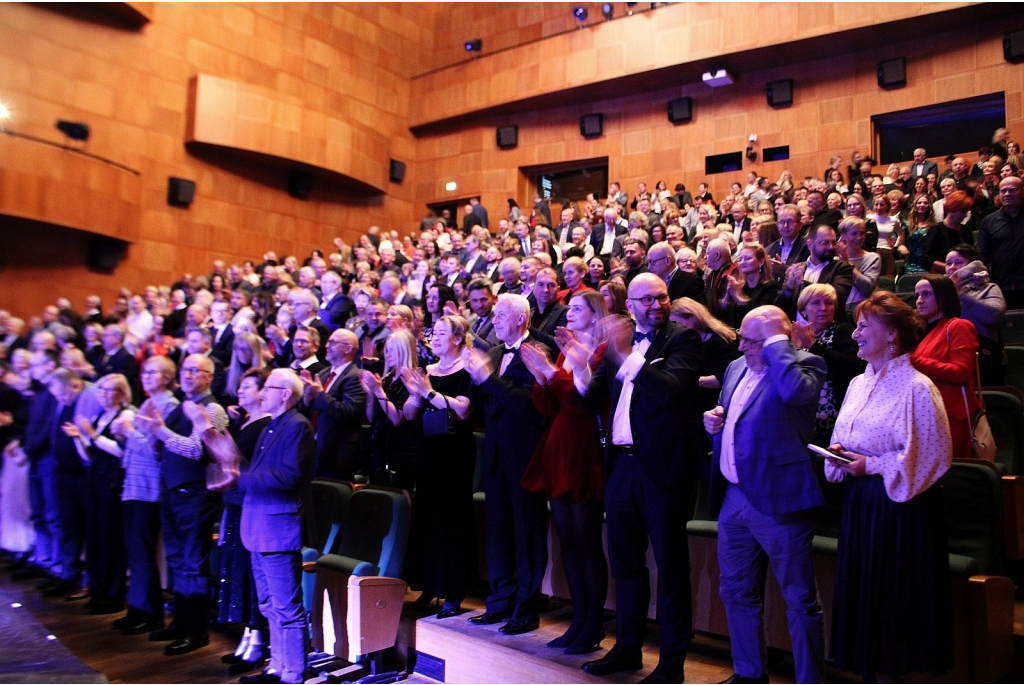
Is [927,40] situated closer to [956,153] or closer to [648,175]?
[956,153]

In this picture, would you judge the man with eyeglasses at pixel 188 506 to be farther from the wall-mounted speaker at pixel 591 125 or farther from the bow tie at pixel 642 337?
the wall-mounted speaker at pixel 591 125

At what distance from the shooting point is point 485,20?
8.45m

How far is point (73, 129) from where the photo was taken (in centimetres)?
580

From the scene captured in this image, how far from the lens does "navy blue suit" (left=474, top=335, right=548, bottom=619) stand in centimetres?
189

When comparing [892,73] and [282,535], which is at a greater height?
[892,73]

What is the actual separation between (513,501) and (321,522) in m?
0.68

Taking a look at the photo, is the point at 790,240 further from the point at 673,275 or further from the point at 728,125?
the point at 728,125

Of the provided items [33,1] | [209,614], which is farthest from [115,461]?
[33,1]

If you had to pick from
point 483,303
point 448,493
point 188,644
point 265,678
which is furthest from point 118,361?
point 448,493

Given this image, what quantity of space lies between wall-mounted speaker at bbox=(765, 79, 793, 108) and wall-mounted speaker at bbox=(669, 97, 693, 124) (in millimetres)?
686

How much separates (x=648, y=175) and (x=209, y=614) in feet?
18.5

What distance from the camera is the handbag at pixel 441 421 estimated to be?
202 centimetres

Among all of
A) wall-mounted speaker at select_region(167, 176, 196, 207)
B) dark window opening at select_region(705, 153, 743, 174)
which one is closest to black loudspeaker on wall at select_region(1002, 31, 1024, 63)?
dark window opening at select_region(705, 153, 743, 174)

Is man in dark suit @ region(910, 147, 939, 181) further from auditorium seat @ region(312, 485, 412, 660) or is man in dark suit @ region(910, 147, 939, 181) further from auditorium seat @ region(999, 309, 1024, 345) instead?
auditorium seat @ region(312, 485, 412, 660)
